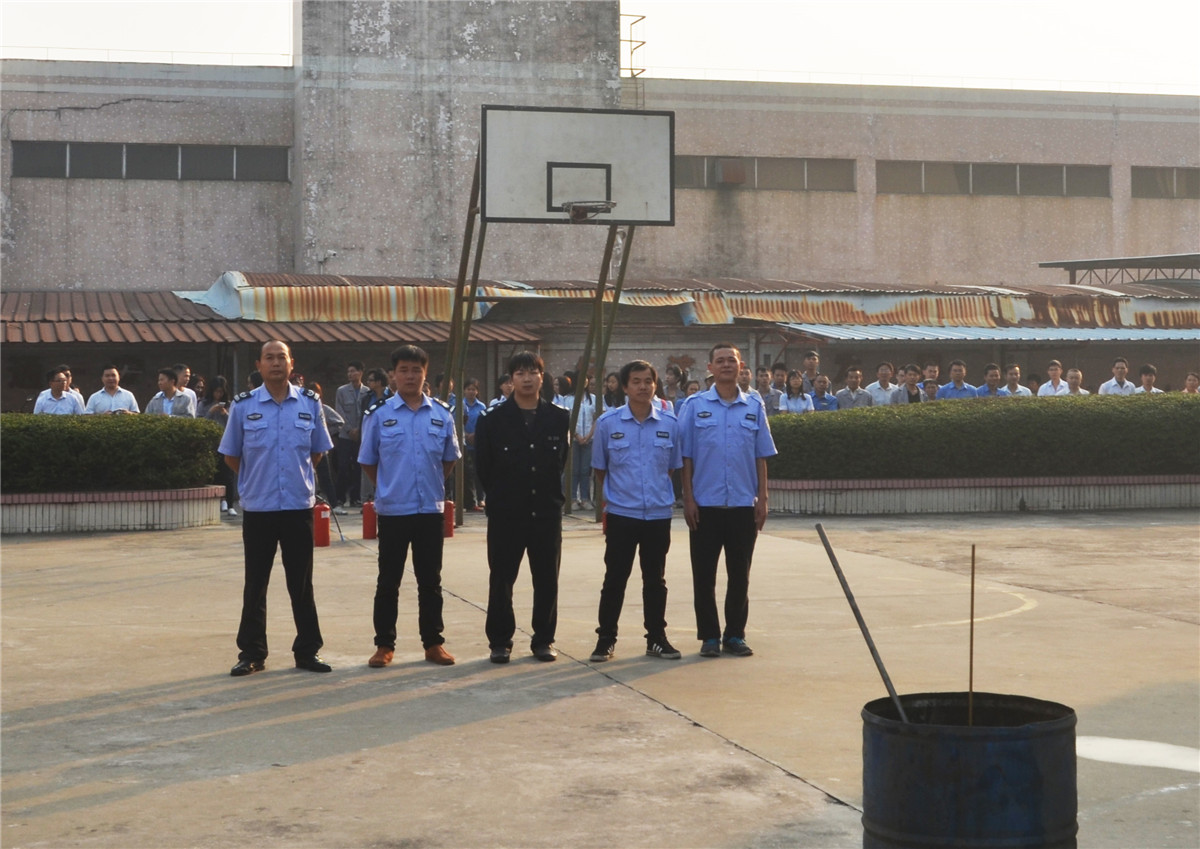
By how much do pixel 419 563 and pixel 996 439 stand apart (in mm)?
11000

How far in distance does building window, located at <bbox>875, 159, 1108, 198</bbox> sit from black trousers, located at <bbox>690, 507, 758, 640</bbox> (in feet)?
98.8

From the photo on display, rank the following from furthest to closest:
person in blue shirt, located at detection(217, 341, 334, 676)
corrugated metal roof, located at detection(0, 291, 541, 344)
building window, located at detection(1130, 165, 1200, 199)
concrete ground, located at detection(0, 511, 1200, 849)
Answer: building window, located at detection(1130, 165, 1200, 199), corrugated metal roof, located at detection(0, 291, 541, 344), person in blue shirt, located at detection(217, 341, 334, 676), concrete ground, located at detection(0, 511, 1200, 849)

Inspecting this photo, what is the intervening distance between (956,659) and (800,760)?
259 cm

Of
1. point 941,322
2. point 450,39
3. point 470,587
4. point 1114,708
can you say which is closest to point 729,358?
point 1114,708

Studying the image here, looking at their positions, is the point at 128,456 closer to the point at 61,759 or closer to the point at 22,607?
the point at 22,607

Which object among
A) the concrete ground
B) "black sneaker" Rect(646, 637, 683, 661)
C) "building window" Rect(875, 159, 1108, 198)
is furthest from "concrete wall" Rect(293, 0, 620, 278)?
"black sneaker" Rect(646, 637, 683, 661)

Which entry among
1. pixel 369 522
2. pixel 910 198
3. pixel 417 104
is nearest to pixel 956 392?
pixel 369 522

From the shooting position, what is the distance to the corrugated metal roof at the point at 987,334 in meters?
26.9

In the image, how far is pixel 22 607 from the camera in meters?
10.8

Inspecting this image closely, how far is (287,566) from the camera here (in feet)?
28.3

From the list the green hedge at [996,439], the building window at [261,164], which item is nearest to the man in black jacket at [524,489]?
the green hedge at [996,439]

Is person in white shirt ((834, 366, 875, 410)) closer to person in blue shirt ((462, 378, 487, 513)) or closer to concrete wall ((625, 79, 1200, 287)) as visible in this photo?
person in blue shirt ((462, 378, 487, 513))

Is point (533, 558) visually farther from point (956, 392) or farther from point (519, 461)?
point (956, 392)

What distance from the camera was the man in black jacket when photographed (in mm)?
8852
